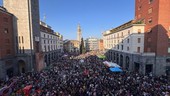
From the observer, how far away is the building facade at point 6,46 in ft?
86.9

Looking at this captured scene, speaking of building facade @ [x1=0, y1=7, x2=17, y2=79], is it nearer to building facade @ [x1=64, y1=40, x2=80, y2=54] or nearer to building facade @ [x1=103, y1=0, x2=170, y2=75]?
building facade @ [x1=103, y1=0, x2=170, y2=75]

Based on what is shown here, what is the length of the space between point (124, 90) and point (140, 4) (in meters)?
27.3

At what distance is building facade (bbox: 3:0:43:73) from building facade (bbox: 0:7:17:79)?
1.24 meters

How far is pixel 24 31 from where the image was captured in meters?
31.7

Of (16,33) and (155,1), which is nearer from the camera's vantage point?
(155,1)

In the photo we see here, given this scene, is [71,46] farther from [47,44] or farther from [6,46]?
[6,46]

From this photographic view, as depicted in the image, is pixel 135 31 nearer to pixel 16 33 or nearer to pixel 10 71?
pixel 16 33

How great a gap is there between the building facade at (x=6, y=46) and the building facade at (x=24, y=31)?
1.24 meters

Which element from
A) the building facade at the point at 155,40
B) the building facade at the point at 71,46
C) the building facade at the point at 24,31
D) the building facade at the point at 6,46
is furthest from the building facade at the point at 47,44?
the building facade at the point at 71,46

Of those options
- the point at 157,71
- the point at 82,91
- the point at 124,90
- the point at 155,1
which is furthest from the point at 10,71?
the point at 155,1

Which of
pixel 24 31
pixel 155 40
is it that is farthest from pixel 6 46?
pixel 155 40

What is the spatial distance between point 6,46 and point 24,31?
5621 mm

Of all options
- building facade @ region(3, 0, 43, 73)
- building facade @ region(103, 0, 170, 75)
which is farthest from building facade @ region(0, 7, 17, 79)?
building facade @ region(103, 0, 170, 75)

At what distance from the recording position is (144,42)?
3288 centimetres
